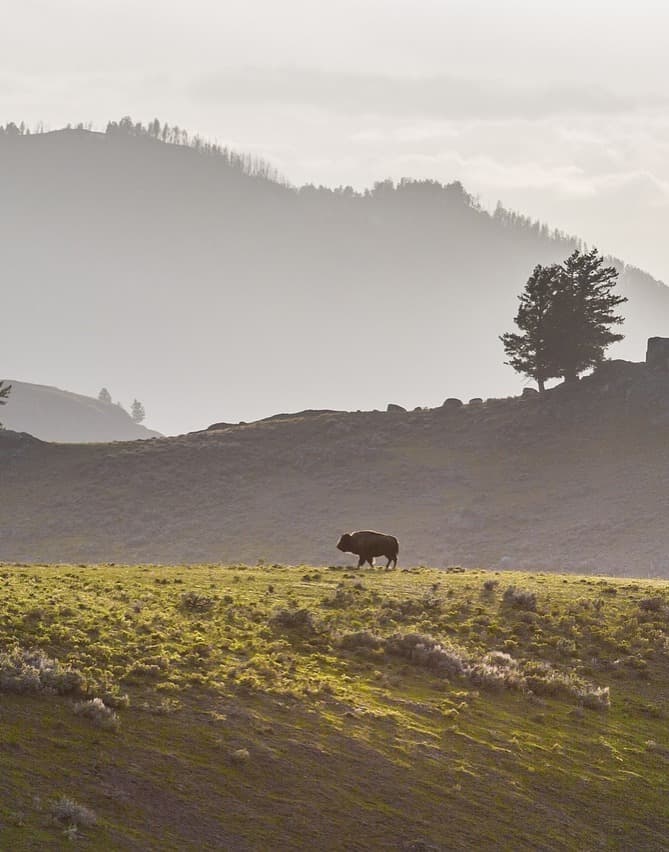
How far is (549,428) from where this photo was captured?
97.4 meters

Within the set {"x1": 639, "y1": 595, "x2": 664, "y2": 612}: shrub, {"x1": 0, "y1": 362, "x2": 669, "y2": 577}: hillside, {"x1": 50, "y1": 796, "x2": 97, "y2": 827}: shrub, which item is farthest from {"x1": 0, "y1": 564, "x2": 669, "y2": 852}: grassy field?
{"x1": 0, "y1": 362, "x2": 669, "y2": 577}: hillside

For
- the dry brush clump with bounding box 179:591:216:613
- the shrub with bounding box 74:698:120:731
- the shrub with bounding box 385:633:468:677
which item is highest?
the dry brush clump with bounding box 179:591:216:613

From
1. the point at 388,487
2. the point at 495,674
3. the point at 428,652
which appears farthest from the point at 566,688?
the point at 388,487

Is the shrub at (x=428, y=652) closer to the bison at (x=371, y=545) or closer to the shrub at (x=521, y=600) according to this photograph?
the shrub at (x=521, y=600)

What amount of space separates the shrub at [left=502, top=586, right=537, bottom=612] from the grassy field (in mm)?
1272

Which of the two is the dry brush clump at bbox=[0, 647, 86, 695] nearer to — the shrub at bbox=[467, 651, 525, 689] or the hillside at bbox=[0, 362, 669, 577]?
the shrub at bbox=[467, 651, 525, 689]

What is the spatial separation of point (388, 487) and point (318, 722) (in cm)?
7050

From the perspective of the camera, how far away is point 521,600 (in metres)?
30.7

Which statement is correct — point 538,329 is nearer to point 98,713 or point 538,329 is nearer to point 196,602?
point 196,602

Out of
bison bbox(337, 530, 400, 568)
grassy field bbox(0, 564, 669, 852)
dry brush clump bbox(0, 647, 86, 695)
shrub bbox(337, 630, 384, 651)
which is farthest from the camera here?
bison bbox(337, 530, 400, 568)

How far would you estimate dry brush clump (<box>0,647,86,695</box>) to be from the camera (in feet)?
55.5

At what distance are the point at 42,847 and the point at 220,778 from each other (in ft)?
11.9

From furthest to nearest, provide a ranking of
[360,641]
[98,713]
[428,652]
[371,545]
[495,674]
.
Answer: [371,545] → [360,641] → [428,652] → [495,674] → [98,713]

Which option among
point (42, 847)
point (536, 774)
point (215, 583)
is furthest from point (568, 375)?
point (42, 847)
